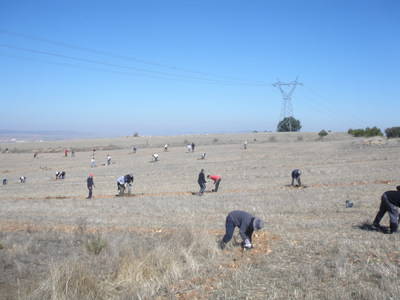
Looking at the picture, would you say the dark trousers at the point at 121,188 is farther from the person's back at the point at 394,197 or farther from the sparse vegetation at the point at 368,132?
the sparse vegetation at the point at 368,132

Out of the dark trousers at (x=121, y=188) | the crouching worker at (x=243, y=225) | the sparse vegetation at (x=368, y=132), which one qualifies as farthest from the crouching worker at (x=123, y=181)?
the sparse vegetation at (x=368, y=132)

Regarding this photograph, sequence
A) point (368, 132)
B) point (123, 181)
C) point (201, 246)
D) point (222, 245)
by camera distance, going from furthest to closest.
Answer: point (368, 132), point (123, 181), point (222, 245), point (201, 246)

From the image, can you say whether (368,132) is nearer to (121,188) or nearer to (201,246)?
(121,188)

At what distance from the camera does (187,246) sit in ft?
38.6

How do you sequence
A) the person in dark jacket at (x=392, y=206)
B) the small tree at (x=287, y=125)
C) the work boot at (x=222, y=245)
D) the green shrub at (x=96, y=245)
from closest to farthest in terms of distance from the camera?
the work boot at (x=222, y=245) < the person in dark jacket at (x=392, y=206) < the green shrub at (x=96, y=245) < the small tree at (x=287, y=125)

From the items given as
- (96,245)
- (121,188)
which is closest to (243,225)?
(96,245)

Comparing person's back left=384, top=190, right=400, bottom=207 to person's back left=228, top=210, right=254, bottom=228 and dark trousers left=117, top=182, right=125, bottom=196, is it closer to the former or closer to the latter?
person's back left=228, top=210, right=254, bottom=228

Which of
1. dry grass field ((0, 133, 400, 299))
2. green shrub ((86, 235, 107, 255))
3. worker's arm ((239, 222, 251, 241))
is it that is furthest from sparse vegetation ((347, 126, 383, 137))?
green shrub ((86, 235, 107, 255))

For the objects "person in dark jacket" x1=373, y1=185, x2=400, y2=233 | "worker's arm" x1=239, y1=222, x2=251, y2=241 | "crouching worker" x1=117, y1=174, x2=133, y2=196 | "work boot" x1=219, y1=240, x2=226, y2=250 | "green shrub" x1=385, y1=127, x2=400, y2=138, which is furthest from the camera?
"green shrub" x1=385, y1=127, x2=400, y2=138

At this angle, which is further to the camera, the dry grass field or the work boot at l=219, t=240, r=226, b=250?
the work boot at l=219, t=240, r=226, b=250

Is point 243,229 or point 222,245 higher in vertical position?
point 243,229

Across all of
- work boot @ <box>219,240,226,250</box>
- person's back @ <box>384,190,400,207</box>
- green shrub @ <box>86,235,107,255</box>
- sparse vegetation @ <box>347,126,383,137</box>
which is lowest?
green shrub @ <box>86,235,107,255</box>

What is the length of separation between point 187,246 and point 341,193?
12.6 m

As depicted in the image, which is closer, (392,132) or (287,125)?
(392,132)
